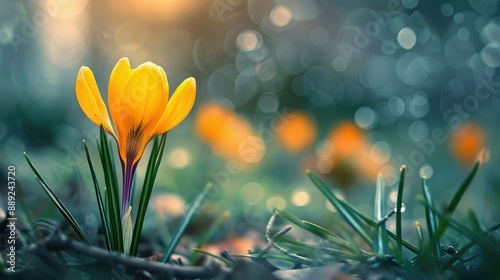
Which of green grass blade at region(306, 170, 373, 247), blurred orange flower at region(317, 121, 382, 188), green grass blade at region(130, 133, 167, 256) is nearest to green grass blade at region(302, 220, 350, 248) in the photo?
green grass blade at region(306, 170, 373, 247)

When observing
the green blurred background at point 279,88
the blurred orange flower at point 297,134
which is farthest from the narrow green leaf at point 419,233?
the blurred orange flower at point 297,134

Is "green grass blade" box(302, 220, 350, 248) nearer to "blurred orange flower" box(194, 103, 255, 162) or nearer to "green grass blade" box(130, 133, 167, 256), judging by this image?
"green grass blade" box(130, 133, 167, 256)

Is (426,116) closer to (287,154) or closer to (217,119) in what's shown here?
(287,154)

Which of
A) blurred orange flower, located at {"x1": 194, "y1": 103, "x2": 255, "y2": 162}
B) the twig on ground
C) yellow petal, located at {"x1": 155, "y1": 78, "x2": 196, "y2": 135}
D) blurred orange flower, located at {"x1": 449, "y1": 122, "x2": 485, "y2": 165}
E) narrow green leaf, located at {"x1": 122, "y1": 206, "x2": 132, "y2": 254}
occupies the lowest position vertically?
the twig on ground

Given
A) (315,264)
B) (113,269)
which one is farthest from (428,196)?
(113,269)

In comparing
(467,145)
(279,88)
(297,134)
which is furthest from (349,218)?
(279,88)

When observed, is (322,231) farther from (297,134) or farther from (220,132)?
(297,134)

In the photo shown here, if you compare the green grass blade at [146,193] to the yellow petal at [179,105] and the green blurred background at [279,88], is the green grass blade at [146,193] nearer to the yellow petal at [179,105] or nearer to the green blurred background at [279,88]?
the yellow petal at [179,105]
